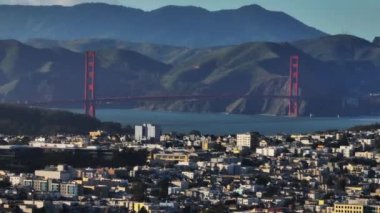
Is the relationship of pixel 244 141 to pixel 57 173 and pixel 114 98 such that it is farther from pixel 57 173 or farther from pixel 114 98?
pixel 114 98

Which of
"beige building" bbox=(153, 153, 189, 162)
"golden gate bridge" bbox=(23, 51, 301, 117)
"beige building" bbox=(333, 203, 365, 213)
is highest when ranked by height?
"golden gate bridge" bbox=(23, 51, 301, 117)

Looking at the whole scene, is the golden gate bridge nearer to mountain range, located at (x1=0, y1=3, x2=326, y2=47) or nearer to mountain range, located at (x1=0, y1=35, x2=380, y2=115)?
mountain range, located at (x1=0, y1=35, x2=380, y2=115)

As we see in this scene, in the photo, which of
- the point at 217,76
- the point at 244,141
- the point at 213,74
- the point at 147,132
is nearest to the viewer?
the point at 244,141

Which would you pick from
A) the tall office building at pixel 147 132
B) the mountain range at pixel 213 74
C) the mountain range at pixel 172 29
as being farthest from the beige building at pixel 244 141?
the mountain range at pixel 172 29

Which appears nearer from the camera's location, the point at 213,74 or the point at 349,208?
the point at 349,208

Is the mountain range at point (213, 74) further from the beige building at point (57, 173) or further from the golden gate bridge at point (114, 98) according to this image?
the beige building at point (57, 173)

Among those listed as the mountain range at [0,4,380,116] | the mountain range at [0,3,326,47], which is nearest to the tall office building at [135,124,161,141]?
the mountain range at [0,4,380,116]

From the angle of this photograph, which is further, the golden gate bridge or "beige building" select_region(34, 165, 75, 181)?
the golden gate bridge

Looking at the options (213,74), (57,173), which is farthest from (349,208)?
(213,74)

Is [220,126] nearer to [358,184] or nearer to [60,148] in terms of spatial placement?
[60,148]
